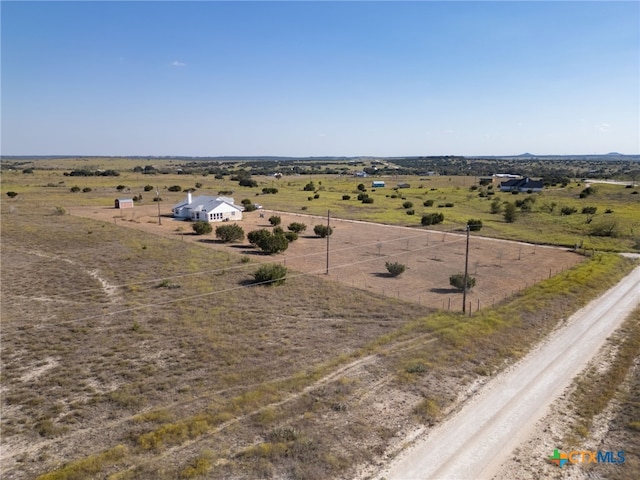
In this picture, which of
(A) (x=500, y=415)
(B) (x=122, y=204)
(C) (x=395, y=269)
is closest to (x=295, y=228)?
(C) (x=395, y=269)

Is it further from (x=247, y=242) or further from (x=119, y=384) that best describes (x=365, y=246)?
(x=119, y=384)

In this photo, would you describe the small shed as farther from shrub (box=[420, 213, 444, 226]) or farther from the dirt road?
the dirt road

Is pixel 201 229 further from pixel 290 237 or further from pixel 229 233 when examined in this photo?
pixel 290 237

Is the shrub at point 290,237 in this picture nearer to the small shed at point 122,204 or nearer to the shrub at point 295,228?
Result: the shrub at point 295,228

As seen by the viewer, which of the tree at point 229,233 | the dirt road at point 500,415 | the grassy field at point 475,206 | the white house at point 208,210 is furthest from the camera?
the white house at point 208,210

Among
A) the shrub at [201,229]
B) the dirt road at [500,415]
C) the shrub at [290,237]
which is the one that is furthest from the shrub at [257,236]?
the dirt road at [500,415]
